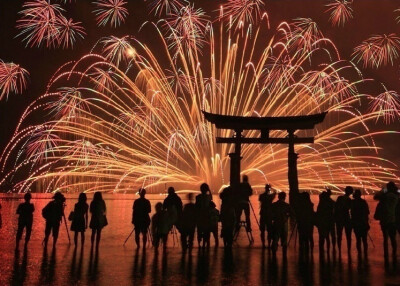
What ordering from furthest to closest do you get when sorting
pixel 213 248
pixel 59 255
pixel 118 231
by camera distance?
pixel 118 231, pixel 213 248, pixel 59 255

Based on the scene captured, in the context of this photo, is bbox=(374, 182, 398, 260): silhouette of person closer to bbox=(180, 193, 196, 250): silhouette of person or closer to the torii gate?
bbox=(180, 193, 196, 250): silhouette of person

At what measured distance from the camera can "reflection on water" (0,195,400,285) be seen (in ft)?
26.9

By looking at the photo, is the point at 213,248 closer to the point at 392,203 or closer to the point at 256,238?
the point at 256,238

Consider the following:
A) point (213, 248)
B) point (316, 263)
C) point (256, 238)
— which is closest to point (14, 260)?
point (213, 248)

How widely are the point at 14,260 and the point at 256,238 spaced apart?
8.75 m

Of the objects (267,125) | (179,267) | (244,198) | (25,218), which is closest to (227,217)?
(179,267)

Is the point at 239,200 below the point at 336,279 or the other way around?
the other way around

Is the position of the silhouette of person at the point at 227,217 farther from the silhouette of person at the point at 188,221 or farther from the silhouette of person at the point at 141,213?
the silhouette of person at the point at 141,213

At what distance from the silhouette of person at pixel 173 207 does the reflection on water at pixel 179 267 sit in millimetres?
932

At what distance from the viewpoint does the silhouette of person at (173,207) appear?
11.5 metres

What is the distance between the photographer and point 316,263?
1040cm

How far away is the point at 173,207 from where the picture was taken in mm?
11648

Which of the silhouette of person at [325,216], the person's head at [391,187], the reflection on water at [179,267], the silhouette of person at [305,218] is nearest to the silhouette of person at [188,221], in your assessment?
the reflection on water at [179,267]

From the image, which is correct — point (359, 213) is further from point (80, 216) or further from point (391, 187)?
point (80, 216)
